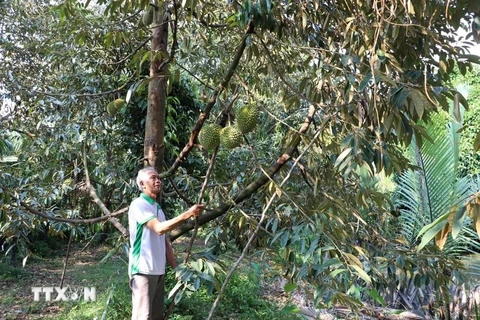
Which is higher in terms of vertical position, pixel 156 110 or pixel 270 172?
pixel 156 110

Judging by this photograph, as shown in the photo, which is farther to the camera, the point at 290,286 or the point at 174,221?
the point at 290,286

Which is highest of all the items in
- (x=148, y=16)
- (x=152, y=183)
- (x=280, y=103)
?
(x=148, y=16)

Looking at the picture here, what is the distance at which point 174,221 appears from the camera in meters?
1.44

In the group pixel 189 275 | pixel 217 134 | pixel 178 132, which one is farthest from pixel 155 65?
pixel 178 132

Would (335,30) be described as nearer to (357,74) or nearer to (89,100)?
(357,74)

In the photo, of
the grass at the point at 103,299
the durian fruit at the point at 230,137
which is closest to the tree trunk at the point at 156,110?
the durian fruit at the point at 230,137

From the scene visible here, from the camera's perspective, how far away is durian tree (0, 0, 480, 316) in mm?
1269

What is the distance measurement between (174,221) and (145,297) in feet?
1.41

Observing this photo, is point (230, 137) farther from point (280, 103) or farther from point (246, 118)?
point (280, 103)

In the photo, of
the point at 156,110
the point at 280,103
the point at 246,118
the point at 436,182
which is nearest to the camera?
the point at 246,118

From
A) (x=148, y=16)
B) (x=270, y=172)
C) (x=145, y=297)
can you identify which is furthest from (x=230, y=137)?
(x=148, y=16)

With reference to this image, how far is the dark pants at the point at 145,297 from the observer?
64.8 inches

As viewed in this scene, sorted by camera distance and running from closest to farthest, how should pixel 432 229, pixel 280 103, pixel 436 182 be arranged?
pixel 432 229, pixel 280 103, pixel 436 182

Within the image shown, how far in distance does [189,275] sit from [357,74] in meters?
0.82
